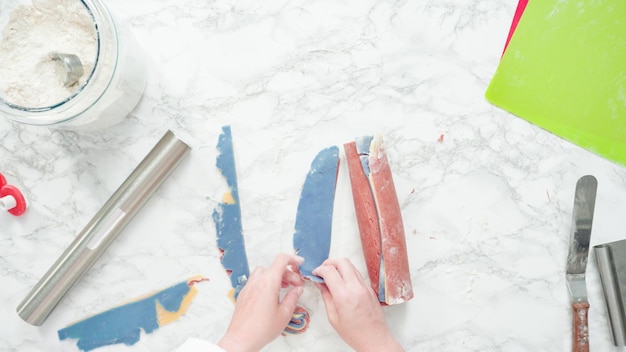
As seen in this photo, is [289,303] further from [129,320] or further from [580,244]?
[580,244]

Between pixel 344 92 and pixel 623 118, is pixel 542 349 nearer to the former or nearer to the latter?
pixel 623 118

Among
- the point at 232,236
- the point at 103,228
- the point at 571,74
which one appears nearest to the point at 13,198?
the point at 103,228

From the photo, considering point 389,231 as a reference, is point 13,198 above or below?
below

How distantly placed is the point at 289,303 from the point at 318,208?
0.18 m

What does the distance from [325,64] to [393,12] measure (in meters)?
0.16

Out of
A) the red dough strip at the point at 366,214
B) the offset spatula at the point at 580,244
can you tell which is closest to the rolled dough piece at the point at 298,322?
the red dough strip at the point at 366,214

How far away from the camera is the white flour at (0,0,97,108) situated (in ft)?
2.33

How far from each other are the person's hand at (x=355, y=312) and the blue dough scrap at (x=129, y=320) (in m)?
0.29

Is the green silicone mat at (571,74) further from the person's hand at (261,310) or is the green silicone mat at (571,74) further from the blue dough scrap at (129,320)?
the blue dough scrap at (129,320)

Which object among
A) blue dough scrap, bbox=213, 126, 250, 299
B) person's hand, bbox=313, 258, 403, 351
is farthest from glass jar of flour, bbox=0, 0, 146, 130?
person's hand, bbox=313, 258, 403, 351

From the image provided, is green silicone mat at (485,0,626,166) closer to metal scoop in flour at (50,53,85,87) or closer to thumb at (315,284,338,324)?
thumb at (315,284,338,324)

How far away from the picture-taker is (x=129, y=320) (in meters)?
0.86

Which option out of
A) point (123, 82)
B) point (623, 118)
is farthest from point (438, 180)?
point (123, 82)

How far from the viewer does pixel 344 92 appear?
0.84 metres
